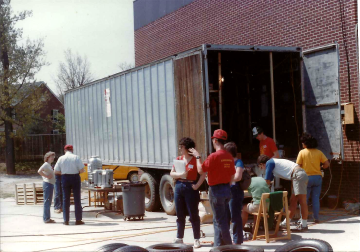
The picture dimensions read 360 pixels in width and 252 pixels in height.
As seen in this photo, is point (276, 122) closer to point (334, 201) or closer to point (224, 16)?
point (334, 201)

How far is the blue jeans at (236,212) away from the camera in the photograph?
24.1ft

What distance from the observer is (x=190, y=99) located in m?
10.5

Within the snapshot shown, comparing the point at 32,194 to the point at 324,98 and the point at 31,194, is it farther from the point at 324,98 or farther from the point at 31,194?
the point at 324,98

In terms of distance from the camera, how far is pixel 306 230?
8719 mm

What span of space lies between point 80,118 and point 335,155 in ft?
30.9

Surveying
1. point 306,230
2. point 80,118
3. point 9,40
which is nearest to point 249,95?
point 306,230

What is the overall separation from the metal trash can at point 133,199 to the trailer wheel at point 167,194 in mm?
908

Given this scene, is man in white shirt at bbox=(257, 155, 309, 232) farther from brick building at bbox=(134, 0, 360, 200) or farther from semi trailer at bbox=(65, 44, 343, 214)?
brick building at bbox=(134, 0, 360, 200)

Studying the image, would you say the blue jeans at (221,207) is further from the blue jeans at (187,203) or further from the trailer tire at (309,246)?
the trailer tire at (309,246)

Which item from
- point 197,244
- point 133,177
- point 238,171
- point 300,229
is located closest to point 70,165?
point 197,244

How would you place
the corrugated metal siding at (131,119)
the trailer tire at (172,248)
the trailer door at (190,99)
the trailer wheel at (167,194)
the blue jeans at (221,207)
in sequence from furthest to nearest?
the trailer wheel at (167,194), the corrugated metal siding at (131,119), the trailer door at (190,99), the blue jeans at (221,207), the trailer tire at (172,248)

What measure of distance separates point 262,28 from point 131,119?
4.74 meters

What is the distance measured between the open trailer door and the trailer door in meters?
2.77

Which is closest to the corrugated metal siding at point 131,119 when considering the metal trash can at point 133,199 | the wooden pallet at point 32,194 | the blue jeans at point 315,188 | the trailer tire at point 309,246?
the metal trash can at point 133,199
